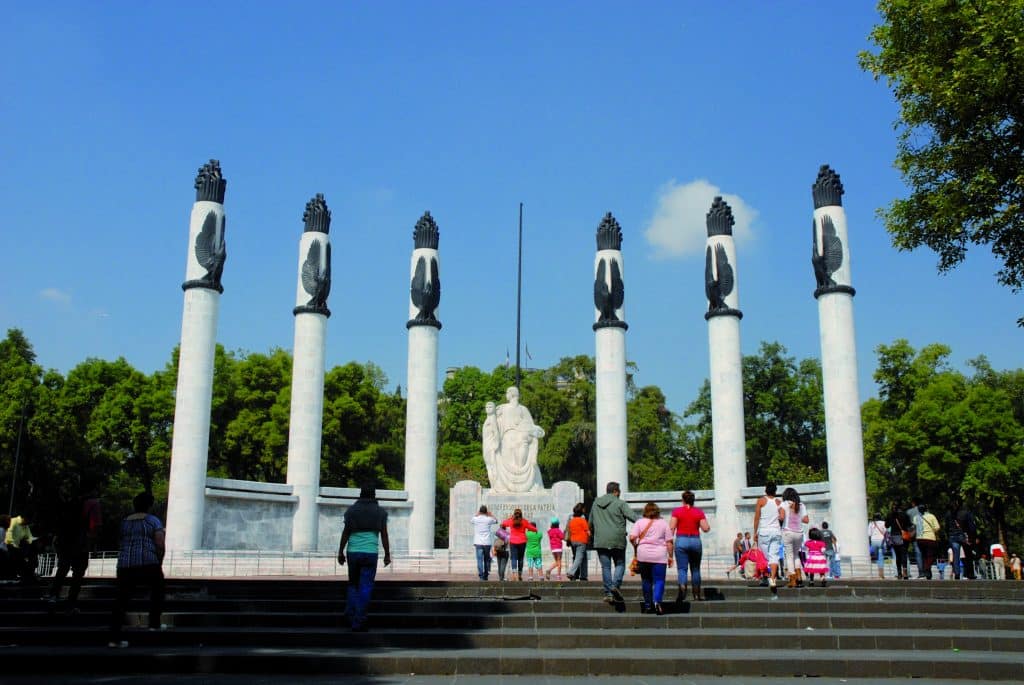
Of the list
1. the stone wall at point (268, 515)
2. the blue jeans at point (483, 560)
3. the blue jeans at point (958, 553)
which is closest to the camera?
the blue jeans at point (483, 560)

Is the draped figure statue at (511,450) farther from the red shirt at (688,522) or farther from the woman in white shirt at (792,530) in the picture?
the red shirt at (688,522)

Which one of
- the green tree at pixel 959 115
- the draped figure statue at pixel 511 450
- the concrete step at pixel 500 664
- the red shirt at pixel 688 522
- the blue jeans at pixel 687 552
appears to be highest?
the green tree at pixel 959 115

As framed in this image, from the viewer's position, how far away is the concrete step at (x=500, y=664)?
27.9 ft

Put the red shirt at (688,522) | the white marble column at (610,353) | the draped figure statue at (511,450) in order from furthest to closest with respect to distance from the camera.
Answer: the white marble column at (610,353) < the draped figure statue at (511,450) < the red shirt at (688,522)

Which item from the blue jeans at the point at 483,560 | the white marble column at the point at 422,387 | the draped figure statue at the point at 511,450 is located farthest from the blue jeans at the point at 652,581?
the white marble column at the point at 422,387

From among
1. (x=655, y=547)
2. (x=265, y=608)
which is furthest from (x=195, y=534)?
(x=655, y=547)

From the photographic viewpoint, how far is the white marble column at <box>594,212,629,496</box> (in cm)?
3156

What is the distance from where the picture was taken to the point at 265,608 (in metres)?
12.1

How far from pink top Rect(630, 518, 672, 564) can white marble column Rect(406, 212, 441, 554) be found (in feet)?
68.5

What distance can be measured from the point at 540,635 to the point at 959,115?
464 inches

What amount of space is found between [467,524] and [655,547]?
19.2m

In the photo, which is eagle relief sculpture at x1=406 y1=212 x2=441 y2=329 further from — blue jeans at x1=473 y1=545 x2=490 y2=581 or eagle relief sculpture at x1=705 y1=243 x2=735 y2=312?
blue jeans at x1=473 y1=545 x2=490 y2=581

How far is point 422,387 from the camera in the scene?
32656mm

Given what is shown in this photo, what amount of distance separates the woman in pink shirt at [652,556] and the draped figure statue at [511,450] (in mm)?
18292
